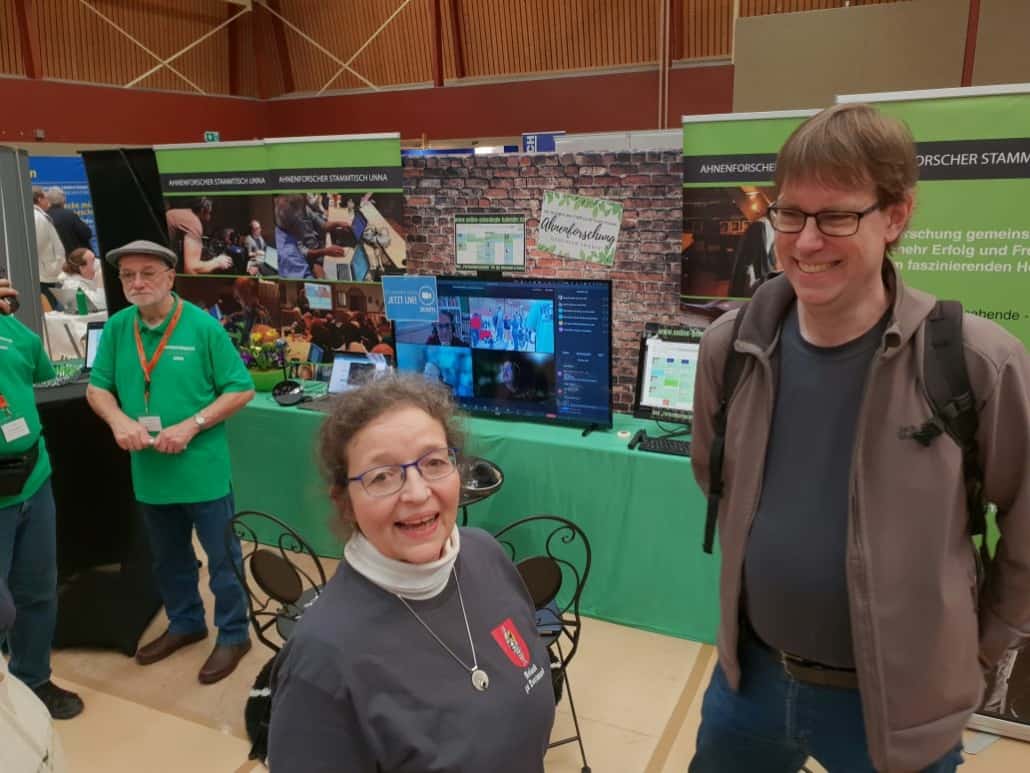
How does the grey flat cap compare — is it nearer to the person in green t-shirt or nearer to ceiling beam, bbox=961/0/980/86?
the person in green t-shirt

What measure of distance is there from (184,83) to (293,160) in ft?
30.2

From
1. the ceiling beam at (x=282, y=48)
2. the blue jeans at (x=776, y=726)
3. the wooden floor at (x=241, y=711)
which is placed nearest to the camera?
the blue jeans at (x=776, y=726)

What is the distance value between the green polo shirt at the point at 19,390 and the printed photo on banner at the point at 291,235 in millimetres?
1629

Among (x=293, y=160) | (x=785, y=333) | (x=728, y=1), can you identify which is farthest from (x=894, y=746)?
(x=728, y=1)

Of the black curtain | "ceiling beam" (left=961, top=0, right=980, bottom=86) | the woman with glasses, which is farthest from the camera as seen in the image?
"ceiling beam" (left=961, top=0, right=980, bottom=86)

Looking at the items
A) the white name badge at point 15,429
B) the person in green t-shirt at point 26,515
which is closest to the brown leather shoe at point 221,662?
the person in green t-shirt at point 26,515

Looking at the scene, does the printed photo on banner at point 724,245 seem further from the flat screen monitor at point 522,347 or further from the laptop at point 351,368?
the laptop at point 351,368

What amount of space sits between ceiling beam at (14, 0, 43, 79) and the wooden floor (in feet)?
30.7

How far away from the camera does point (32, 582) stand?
2668mm

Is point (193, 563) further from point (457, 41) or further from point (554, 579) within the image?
point (457, 41)

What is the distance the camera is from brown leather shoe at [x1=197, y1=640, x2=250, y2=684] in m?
3.03

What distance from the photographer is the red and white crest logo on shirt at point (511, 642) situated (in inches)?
49.5

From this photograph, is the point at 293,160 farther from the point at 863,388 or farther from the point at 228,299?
the point at 863,388

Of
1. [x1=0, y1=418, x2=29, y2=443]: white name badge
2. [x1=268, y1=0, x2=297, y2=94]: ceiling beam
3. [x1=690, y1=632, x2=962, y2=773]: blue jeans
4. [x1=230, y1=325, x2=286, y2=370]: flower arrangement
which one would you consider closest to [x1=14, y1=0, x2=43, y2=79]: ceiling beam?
[x1=268, y1=0, x2=297, y2=94]: ceiling beam
